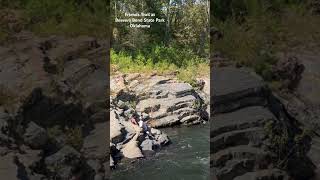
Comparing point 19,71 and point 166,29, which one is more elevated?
point 166,29

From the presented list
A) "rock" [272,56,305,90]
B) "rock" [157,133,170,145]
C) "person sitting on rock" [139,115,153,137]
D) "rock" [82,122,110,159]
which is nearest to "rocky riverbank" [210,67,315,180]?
"rock" [272,56,305,90]

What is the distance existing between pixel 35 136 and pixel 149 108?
2412 millimetres

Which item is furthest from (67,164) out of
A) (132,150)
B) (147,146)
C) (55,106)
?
(147,146)

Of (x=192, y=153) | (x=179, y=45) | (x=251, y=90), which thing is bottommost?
(x=192, y=153)

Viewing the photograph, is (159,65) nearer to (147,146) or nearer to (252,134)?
(147,146)

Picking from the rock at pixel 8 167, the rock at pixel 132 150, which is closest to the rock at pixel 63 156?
the rock at pixel 8 167

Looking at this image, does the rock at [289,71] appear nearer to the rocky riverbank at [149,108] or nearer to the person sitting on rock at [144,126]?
the rocky riverbank at [149,108]

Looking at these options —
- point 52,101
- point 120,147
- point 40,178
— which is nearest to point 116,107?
point 120,147

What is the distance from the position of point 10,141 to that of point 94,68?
1.05 meters

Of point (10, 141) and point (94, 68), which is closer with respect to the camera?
point (10, 141)

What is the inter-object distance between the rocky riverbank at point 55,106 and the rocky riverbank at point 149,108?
2.86 feet

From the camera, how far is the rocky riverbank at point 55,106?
14.5 feet

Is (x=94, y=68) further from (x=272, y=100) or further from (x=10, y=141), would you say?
(x=272, y=100)

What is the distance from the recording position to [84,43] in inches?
189
